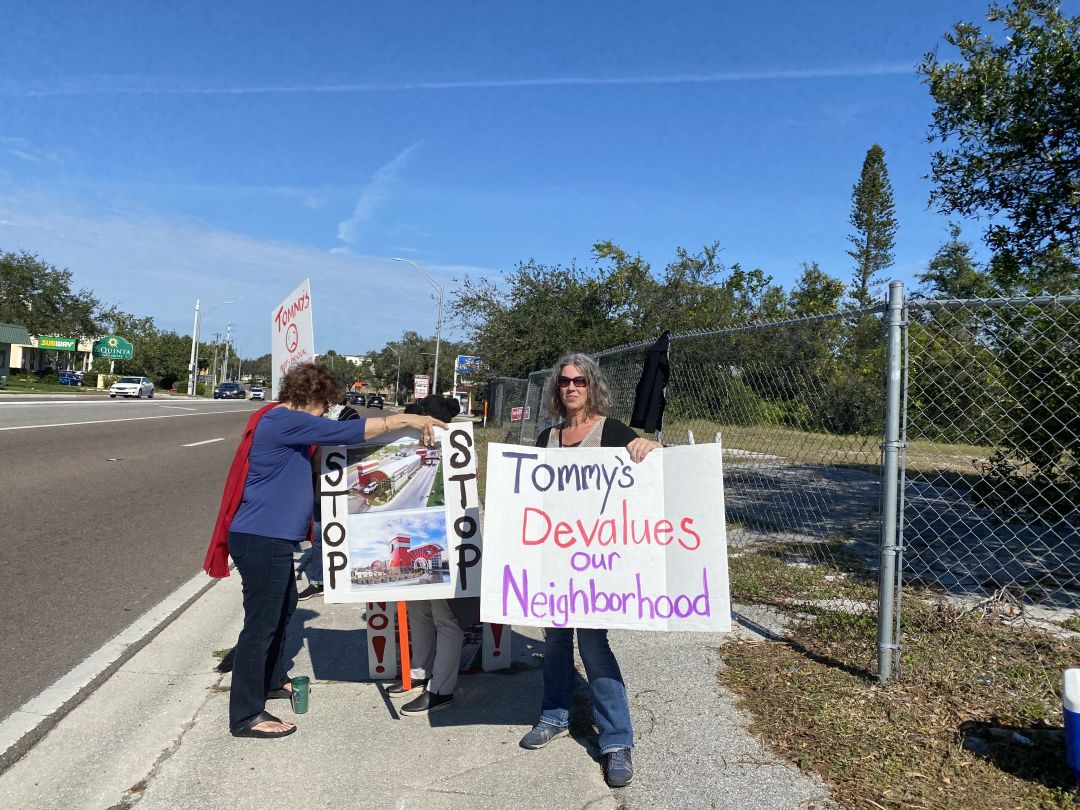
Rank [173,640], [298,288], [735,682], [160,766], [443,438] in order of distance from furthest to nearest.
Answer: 1. [298,288]
2. [173,640]
3. [735,682]
4. [443,438]
5. [160,766]

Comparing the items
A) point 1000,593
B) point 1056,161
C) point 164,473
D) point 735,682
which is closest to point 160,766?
point 735,682

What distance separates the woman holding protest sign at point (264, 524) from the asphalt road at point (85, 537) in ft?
4.21

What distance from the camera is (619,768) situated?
335 centimetres

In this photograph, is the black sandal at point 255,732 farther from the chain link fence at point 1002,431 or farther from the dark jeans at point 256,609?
the chain link fence at point 1002,431

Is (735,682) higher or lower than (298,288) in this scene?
lower

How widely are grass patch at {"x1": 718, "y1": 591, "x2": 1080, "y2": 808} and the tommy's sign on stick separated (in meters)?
0.80

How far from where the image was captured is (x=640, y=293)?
104 ft

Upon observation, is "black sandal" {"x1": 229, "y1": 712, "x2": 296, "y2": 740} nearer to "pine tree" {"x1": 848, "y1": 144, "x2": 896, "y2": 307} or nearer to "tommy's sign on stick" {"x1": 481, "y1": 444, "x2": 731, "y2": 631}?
"tommy's sign on stick" {"x1": 481, "y1": 444, "x2": 731, "y2": 631}

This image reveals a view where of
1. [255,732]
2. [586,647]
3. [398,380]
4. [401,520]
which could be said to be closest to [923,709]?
[586,647]

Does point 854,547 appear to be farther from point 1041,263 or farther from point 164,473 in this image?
point 164,473

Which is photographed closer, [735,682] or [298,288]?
[735,682]

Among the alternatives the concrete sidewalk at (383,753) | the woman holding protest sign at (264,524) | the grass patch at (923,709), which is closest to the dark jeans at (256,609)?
the woman holding protest sign at (264,524)

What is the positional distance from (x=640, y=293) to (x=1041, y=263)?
75.4 feet

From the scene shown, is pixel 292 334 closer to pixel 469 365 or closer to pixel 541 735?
pixel 541 735
